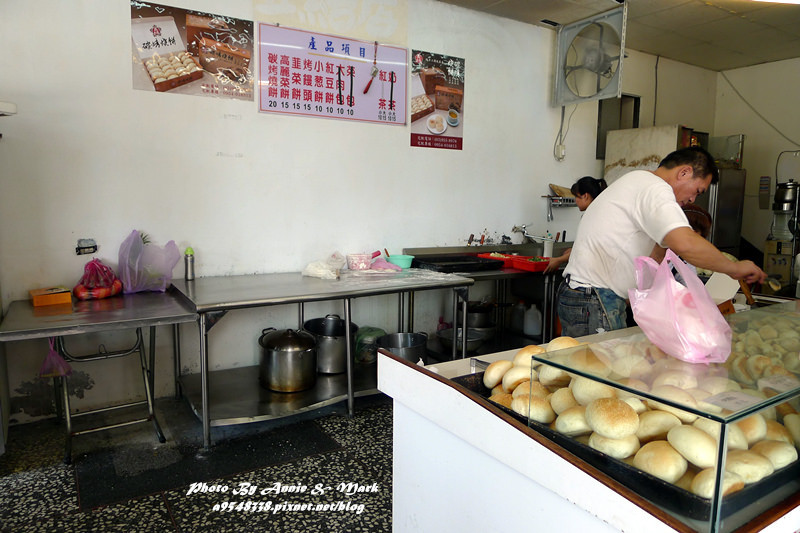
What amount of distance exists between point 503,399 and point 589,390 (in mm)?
255

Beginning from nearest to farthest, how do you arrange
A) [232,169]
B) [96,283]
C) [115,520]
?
[115,520] → [96,283] → [232,169]

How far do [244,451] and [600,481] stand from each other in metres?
2.28

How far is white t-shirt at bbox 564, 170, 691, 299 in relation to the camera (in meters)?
2.16

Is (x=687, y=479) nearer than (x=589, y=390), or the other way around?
(x=687, y=479)

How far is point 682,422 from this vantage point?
0.95 meters

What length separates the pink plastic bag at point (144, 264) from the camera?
3.07m

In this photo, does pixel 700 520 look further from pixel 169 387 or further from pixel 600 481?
pixel 169 387

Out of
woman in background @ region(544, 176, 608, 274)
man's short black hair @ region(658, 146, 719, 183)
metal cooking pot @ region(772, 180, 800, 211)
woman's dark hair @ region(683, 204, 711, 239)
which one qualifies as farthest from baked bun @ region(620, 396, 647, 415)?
metal cooking pot @ region(772, 180, 800, 211)

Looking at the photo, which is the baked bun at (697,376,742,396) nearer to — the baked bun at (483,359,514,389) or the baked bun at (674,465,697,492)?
the baked bun at (674,465,697,492)

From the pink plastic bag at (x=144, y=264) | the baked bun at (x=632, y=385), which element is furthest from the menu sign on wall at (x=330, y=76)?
the baked bun at (x=632, y=385)

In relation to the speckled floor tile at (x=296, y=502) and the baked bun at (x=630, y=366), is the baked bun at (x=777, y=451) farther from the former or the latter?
→ the speckled floor tile at (x=296, y=502)

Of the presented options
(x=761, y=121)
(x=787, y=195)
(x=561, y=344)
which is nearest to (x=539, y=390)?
(x=561, y=344)

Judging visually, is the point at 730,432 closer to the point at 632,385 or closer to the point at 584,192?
the point at 632,385

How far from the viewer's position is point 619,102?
18.2ft
